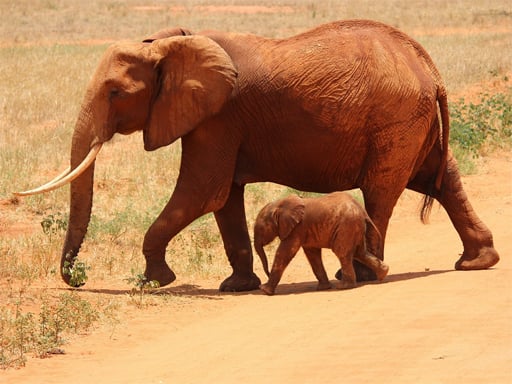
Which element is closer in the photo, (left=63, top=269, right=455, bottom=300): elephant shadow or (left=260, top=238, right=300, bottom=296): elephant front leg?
(left=260, top=238, right=300, bottom=296): elephant front leg

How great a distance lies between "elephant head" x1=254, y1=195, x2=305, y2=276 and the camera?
992 cm

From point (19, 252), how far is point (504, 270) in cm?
487

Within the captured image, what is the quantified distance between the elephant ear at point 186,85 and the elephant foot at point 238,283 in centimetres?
142

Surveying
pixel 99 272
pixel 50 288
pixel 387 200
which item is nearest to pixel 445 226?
pixel 387 200

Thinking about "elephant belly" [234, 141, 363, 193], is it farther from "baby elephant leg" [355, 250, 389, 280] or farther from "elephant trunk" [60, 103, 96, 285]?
"elephant trunk" [60, 103, 96, 285]

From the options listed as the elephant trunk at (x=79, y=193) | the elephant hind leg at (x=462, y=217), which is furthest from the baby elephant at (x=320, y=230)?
the elephant trunk at (x=79, y=193)

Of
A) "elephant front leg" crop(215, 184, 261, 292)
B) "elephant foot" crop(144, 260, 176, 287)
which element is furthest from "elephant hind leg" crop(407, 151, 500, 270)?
"elephant foot" crop(144, 260, 176, 287)

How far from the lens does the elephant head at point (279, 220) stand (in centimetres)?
992

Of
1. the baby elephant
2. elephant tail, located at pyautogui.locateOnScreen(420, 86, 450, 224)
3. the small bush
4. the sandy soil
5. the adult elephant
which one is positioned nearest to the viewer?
the sandy soil

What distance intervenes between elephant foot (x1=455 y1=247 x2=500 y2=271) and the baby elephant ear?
1930mm

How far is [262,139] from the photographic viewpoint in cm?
1073

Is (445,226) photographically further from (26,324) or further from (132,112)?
(26,324)

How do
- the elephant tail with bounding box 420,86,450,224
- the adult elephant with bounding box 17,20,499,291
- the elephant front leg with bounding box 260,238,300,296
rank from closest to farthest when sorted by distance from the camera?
the elephant front leg with bounding box 260,238,300,296 < the adult elephant with bounding box 17,20,499,291 < the elephant tail with bounding box 420,86,450,224

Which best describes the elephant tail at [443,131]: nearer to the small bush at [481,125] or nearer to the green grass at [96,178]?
the green grass at [96,178]
